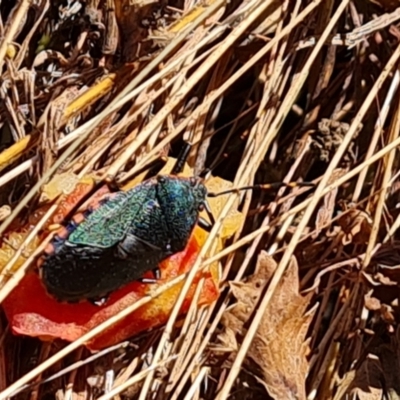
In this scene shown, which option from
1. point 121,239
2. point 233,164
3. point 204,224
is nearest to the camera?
point 121,239

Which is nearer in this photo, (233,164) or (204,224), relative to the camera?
(204,224)

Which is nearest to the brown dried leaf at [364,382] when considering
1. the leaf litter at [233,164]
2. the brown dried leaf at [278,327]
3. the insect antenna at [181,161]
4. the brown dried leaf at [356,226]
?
the leaf litter at [233,164]

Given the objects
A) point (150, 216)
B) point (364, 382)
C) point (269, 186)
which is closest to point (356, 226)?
point (269, 186)

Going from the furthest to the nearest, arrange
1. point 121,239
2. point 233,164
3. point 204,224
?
point 233,164, point 204,224, point 121,239

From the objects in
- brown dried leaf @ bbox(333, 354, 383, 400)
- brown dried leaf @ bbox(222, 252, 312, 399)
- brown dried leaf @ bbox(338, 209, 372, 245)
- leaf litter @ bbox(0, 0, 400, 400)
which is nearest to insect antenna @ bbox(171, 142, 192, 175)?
leaf litter @ bbox(0, 0, 400, 400)

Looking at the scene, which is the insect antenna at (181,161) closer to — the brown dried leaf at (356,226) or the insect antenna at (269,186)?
the insect antenna at (269,186)

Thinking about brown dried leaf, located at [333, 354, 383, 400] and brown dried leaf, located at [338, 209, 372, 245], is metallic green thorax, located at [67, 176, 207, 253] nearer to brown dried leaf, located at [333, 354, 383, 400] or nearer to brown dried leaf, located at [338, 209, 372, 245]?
brown dried leaf, located at [338, 209, 372, 245]

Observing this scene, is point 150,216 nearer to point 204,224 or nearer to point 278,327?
point 204,224

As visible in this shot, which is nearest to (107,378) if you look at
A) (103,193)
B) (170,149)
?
(103,193)
